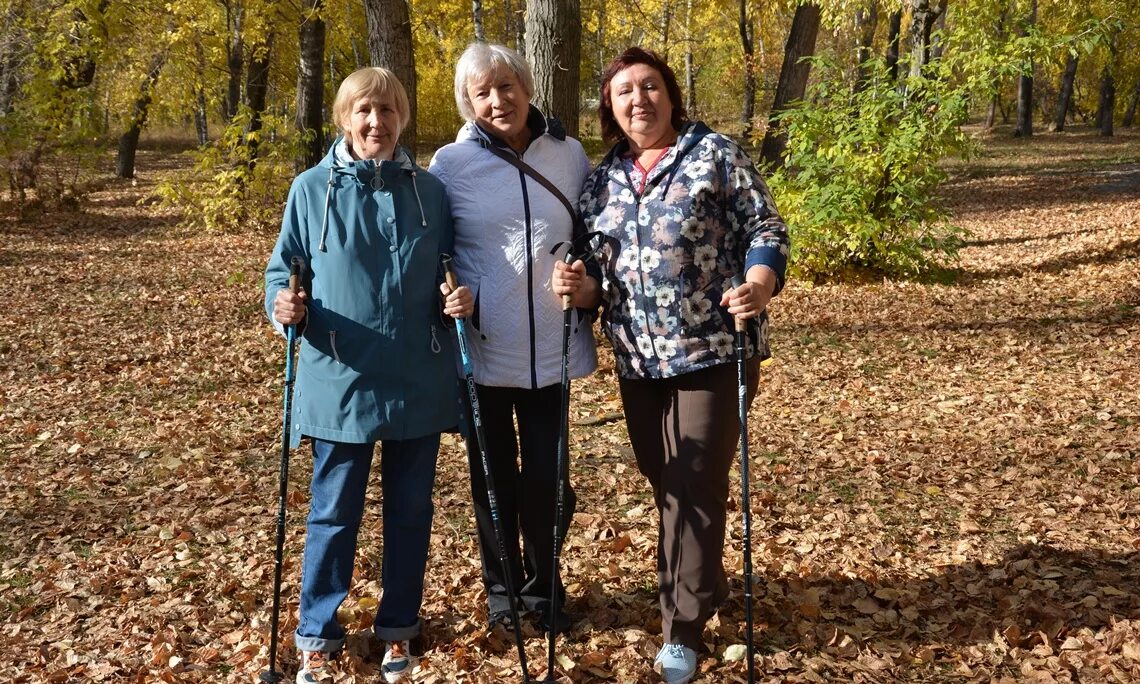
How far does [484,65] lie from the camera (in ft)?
10.8

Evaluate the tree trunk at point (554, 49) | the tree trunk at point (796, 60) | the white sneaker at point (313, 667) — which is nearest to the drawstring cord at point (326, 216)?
the white sneaker at point (313, 667)

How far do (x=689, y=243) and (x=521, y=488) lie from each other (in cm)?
116

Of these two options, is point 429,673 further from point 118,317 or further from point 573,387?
point 118,317

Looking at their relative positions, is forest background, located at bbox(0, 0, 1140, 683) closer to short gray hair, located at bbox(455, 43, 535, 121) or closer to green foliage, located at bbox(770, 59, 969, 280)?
green foliage, located at bbox(770, 59, 969, 280)

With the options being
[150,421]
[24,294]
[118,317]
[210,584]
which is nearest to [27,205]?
[24,294]

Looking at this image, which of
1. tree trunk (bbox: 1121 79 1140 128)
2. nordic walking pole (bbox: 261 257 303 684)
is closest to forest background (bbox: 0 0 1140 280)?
nordic walking pole (bbox: 261 257 303 684)

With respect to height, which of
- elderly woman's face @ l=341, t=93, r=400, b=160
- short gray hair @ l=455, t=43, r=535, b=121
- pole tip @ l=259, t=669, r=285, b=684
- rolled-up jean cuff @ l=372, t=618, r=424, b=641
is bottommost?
pole tip @ l=259, t=669, r=285, b=684

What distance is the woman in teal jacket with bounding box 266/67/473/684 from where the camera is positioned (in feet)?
10.3

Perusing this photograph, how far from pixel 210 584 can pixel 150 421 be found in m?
2.72

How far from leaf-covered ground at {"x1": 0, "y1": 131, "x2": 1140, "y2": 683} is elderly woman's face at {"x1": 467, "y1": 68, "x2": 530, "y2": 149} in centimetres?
200

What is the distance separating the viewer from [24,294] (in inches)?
407

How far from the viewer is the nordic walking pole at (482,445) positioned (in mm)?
3236

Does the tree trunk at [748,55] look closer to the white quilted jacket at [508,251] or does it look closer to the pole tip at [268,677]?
the white quilted jacket at [508,251]

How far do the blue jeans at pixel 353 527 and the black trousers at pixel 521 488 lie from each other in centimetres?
25
